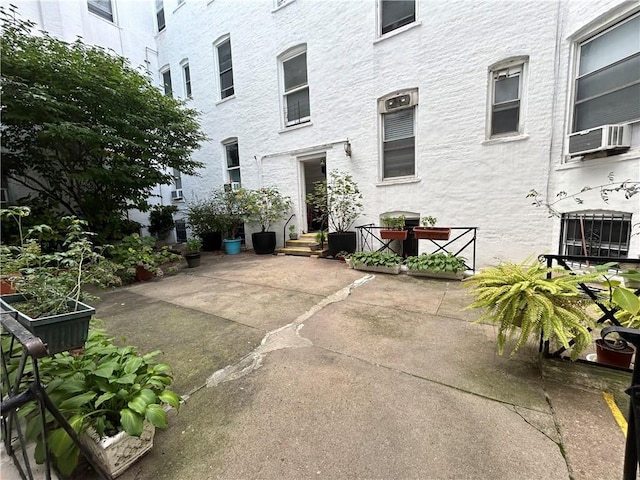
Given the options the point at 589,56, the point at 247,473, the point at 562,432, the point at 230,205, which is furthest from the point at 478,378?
the point at 230,205

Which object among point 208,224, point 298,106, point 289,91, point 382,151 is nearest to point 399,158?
point 382,151

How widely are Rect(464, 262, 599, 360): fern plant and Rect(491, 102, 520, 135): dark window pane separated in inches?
160

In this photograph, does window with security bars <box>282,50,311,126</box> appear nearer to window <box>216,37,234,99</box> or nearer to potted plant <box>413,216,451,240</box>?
window <box>216,37,234,99</box>

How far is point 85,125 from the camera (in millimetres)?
5332

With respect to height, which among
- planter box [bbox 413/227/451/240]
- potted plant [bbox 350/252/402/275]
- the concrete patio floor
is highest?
planter box [bbox 413/227/451/240]

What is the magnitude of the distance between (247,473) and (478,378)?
1726 millimetres

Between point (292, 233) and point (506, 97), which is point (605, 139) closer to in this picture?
point (506, 97)

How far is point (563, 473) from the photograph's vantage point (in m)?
1.34

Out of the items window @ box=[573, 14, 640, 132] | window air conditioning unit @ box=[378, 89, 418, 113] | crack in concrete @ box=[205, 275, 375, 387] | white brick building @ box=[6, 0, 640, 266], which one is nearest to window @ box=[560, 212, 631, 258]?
white brick building @ box=[6, 0, 640, 266]

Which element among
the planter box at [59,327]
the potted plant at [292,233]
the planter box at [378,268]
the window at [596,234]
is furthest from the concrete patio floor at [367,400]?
the potted plant at [292,233]

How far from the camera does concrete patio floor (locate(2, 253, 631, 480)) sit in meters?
1.43

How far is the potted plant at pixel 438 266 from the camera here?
4559 mm

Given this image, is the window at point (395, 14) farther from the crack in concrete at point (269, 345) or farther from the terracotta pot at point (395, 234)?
the crack in concrete at point (269, 345)

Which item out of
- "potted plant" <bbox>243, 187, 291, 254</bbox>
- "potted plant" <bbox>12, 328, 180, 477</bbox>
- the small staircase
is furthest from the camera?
"potted plant" <bbox>243, 187, 291, 254</bbox>
